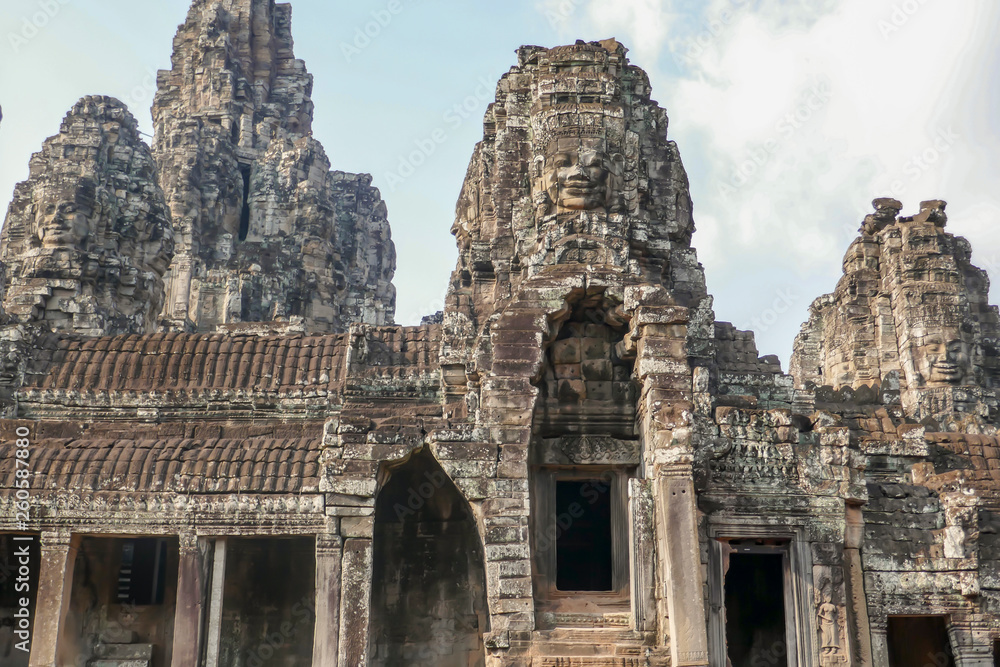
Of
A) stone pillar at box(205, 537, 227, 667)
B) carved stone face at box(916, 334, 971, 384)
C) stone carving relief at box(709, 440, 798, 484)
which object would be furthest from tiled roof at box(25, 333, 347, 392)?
carved stone face at box(916, 334, 971, 384)

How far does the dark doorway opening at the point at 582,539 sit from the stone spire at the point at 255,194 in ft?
50.2

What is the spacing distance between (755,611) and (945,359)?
10539mm

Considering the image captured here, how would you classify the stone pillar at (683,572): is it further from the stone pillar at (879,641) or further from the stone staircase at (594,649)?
the stone pillar at (879,641)

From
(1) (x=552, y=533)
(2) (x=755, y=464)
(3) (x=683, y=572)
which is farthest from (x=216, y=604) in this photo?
(2) (x=755, y=464)

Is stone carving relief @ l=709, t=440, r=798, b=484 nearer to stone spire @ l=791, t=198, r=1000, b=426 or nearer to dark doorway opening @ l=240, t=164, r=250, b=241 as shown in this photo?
stone spire @ l=791, t=198, r=1000, b=426

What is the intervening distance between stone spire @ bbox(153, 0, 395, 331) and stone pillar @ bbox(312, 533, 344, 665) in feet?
51.3

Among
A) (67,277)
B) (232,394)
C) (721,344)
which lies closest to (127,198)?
(67,277)

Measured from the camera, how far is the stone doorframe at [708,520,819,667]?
12.4 meters

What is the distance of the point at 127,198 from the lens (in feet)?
78.3

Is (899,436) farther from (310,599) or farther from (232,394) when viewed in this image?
(232,394)

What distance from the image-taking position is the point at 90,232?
75.3 ft

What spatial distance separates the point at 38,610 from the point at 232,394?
14.2ft

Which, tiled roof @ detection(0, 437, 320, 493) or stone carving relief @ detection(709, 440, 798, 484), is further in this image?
tiled roof @ detection(0, 437, 320, 493)

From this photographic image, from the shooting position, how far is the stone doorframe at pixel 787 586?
12.4 meters
